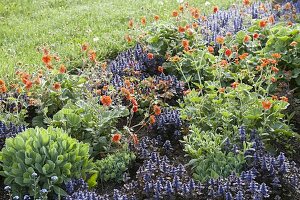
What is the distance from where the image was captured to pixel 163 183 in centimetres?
413

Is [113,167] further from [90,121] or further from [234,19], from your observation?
[234,19]

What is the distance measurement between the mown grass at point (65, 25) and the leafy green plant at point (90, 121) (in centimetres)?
154

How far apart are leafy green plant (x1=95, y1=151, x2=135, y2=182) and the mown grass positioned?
6.90 ft

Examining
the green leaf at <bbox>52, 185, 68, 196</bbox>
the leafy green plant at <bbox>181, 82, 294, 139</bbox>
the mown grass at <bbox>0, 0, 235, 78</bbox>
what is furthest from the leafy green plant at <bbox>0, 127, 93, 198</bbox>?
the mown grass at <bbox>0, 0, 235, 78</bbox>

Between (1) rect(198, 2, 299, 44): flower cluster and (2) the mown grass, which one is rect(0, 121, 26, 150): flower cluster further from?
(1) rect(198, 2, 299, 44): flower cluster

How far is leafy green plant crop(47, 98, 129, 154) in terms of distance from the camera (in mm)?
4840

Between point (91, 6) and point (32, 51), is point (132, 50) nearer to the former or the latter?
point (32, 51)

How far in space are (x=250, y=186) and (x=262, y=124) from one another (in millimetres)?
902

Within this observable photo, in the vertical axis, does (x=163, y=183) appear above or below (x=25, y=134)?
below

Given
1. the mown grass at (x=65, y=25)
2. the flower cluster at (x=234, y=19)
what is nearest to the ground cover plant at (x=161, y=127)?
the flower cluster at (x=234, y=19)

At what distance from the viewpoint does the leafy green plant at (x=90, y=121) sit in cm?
484

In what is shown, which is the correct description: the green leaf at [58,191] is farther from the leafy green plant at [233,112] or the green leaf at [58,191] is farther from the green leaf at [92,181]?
the leafy green plant at [233,112]

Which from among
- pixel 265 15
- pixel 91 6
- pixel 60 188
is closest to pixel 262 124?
pixel 60 188

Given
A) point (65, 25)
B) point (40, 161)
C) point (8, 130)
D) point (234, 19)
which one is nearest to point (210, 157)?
point (40, 161)
